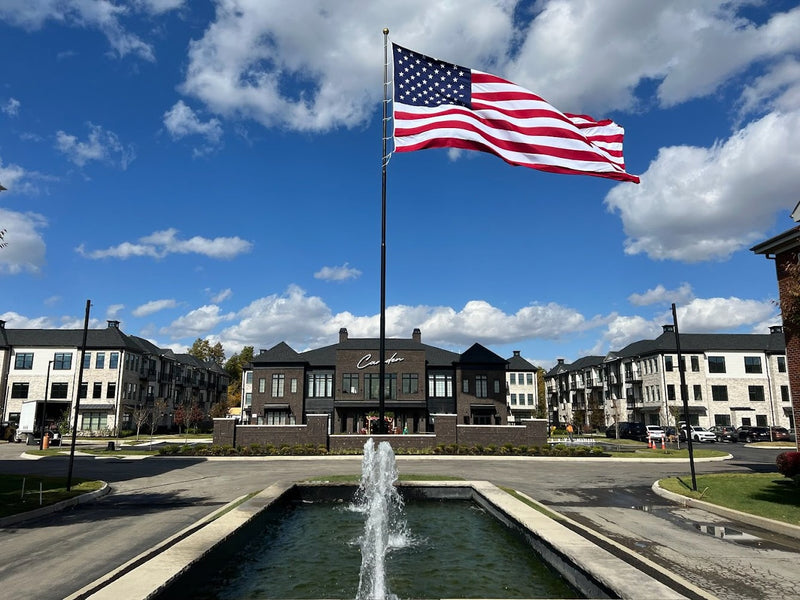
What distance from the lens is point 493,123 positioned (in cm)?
1558

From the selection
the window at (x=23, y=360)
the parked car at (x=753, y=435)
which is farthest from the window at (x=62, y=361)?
the parked car at (x=753, y=435)

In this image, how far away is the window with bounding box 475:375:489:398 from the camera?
185 feet

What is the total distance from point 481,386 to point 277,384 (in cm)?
2202

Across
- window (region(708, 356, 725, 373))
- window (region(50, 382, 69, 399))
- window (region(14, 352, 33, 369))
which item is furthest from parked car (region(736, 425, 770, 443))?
window (region(14, 352, 33, 369))

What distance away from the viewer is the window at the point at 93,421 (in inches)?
2357

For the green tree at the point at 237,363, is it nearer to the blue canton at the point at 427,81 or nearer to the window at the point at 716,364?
the window at the point at 716,364

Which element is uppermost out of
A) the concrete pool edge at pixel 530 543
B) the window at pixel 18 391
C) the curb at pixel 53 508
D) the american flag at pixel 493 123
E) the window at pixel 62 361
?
the american flag at pixel 493 123

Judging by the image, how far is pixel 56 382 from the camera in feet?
198

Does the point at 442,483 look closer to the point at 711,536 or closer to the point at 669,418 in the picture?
the point at 711,536

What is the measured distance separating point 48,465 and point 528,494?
2551cm

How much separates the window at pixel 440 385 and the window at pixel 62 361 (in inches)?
1651

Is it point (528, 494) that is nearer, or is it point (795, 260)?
point (528, 494)

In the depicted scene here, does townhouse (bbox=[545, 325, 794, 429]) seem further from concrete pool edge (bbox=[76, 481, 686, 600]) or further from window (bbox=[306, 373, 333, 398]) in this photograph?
concrete pool edge (bbox=[76, 481, 686, 600])

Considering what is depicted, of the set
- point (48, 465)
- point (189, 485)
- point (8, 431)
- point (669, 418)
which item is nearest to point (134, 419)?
point (8, 431)
